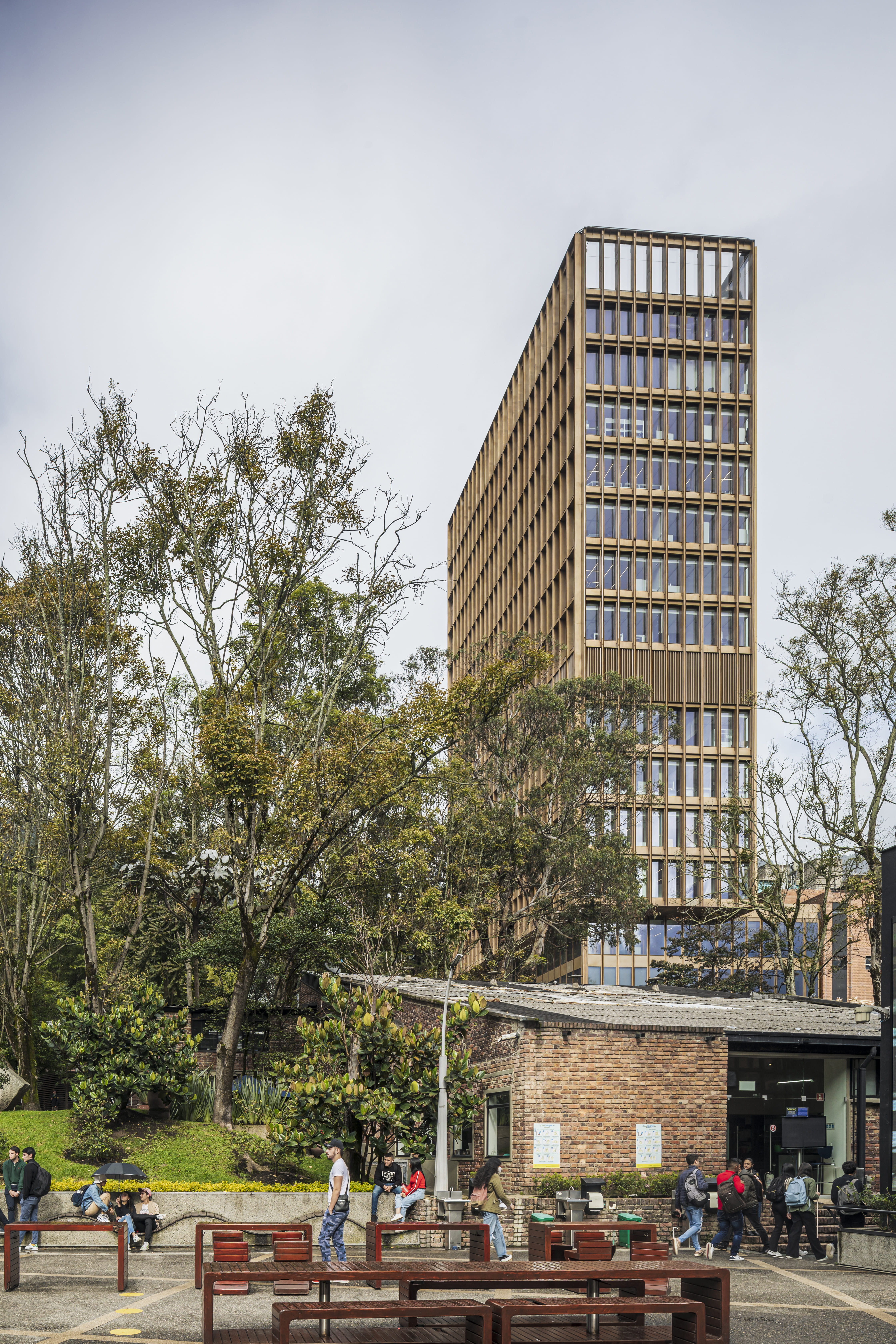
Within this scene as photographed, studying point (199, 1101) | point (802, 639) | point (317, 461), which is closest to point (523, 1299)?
point (199, 1101)

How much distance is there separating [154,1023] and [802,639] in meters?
23.4

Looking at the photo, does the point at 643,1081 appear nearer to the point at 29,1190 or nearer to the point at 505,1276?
the point at 29,1190

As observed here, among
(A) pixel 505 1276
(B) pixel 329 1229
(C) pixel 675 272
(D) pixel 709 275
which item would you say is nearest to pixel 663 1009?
(B) pixel 329 1229

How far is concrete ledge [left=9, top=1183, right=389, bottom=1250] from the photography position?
21.8 meters

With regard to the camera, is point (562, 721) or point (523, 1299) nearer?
point (523, 1299)

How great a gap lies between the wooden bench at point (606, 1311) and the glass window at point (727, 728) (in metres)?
65.7

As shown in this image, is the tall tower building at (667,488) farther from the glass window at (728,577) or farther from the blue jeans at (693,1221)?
the blue jeans at (693,1221)

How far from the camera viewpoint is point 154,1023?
88.2 feet

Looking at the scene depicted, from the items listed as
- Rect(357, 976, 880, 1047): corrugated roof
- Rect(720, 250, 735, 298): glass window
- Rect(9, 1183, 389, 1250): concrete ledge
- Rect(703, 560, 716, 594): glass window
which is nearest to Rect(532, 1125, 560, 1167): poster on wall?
Rect(357, 976, 880, 1047): corrugated roof

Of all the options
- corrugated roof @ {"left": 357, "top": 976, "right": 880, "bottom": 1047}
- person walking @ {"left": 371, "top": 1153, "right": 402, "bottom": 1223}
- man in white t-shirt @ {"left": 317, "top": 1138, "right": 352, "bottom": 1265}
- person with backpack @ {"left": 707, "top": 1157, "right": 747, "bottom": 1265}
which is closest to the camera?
man in white t-shirt @ {"left": 317, "top": 1138, "right": 352, "bottom": 1265}

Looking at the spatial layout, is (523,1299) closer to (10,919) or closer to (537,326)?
(10,919)

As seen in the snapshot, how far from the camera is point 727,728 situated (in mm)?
75500

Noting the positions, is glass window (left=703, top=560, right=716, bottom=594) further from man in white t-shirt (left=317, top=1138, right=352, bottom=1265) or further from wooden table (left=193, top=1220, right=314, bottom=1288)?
man in white t-shirt (left=317, top=1138, right=352, bottom=1265)

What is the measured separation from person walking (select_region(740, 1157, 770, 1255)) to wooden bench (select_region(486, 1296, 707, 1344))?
9309 millimetres
